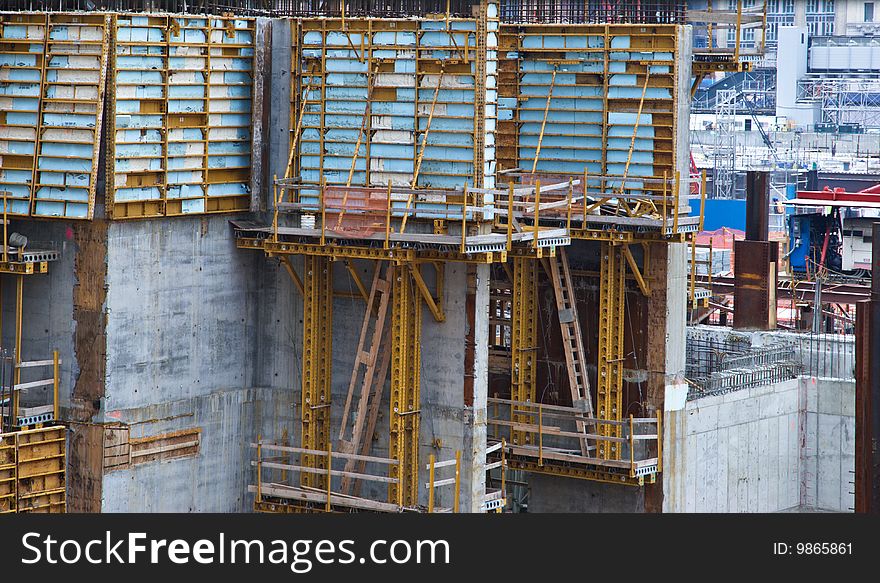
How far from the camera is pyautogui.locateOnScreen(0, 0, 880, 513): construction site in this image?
32.8 metres

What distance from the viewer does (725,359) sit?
45.7m

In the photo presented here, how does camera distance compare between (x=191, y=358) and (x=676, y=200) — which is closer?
(x=191, y=358)

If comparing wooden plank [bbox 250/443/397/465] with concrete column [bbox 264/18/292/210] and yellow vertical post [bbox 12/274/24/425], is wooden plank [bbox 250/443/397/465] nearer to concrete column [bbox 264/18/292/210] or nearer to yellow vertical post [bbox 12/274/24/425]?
concrete column [bbox 264/18/292/210]

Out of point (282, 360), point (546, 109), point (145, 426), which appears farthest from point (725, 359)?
point (145, 426)

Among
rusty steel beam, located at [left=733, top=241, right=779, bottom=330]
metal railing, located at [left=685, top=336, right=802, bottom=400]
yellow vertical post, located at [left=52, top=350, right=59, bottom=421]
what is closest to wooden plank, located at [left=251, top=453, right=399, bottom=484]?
yellow vertical post, located at [left=52, top=350, right=59, bottom=421]

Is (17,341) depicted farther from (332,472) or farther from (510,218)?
(510,218)

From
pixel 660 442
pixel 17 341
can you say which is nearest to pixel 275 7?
pixel 17 341

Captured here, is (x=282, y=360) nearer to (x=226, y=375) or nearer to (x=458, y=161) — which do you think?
(x=226, y=375)

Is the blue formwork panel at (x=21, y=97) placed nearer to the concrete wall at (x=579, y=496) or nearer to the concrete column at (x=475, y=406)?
the concrete column at (x=475, y=406)

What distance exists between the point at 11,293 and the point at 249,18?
23.3ft

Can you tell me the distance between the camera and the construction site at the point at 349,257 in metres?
32.8

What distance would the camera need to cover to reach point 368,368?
34.0 meters

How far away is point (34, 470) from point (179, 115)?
7.22 m

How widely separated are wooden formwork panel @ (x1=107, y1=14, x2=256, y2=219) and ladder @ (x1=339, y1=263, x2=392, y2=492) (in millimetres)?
3599
